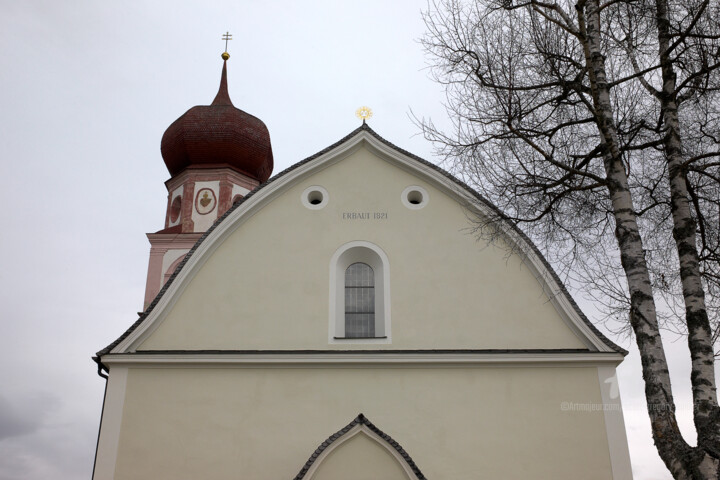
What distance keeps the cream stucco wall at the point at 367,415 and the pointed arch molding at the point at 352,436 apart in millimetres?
655

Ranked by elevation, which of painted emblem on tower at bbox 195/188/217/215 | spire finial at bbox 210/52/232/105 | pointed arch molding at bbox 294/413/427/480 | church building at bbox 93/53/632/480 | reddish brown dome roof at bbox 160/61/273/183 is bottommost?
pointed arch molding at bbox 294/413/427/480

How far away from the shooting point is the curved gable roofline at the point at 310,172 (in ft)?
38.6

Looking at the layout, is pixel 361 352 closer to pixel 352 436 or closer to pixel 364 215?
pixel 352 436

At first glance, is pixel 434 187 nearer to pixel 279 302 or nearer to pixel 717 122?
pixel 279 302

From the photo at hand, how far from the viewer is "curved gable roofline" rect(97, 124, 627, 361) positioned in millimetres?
11766

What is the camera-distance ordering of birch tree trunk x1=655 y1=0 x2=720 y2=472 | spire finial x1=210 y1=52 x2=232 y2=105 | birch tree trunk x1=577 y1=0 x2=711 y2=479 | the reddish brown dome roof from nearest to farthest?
birch tree trunk x1=655 y1=0 x2=720 y2=472
birch tree trunk x1=577 y1=0 x2=711 y2=479
the reddish brown dome roof
spire finial x1=210 y1=52 x2=232 y2=105

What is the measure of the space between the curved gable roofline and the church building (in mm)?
34

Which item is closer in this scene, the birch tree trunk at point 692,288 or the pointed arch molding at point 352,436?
the birch tree trunk at point 692,288

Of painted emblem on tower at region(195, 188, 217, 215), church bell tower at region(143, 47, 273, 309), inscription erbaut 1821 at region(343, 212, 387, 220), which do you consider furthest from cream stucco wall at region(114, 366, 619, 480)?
painted emblem on tower at region(195, 188, 217, 215)

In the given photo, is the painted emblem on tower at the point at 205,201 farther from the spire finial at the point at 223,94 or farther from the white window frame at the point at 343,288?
the white window frame at the point at 343,288

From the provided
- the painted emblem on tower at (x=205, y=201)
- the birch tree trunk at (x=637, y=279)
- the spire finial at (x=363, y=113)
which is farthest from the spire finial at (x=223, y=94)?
the birch tree trunk at (x=637, y=279)

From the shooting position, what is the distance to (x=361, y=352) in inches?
449

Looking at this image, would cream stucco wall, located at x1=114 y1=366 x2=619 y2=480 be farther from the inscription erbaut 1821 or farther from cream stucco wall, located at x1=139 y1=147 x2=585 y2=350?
the inscription erbaut 1821

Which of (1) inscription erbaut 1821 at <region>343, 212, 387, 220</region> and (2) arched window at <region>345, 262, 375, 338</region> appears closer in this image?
(2) arched window at <region>345, 262, 375, 338</region>
